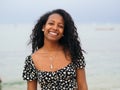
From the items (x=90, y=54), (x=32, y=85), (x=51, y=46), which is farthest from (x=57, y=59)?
(x=90, y=54)

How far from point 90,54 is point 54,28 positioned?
1.92m

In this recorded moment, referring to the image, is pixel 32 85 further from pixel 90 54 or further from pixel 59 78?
pixel 90 54

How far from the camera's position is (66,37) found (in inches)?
62.7

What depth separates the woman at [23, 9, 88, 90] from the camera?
1.50 m

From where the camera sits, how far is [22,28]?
3.18 meters

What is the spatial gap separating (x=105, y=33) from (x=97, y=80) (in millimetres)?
529

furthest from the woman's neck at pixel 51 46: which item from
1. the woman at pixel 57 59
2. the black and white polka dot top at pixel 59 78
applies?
the black and white polka dot top at pixel 59 78

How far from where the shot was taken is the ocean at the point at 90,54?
3.24 meters

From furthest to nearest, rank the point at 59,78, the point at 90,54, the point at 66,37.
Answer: the point at 90,54 → the point at 66,37 → the point at 59,78

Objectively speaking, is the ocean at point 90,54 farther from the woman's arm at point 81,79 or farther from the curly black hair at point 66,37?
the woman's arm at point 81,79

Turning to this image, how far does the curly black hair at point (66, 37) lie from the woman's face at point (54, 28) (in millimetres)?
27

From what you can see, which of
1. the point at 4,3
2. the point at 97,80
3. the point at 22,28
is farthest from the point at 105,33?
the point at 4,3

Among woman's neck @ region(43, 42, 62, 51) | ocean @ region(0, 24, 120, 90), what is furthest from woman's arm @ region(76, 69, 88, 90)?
ocean @ region(0, 24, 120, 90)

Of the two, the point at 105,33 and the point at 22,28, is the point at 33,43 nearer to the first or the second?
the point at 22,28
